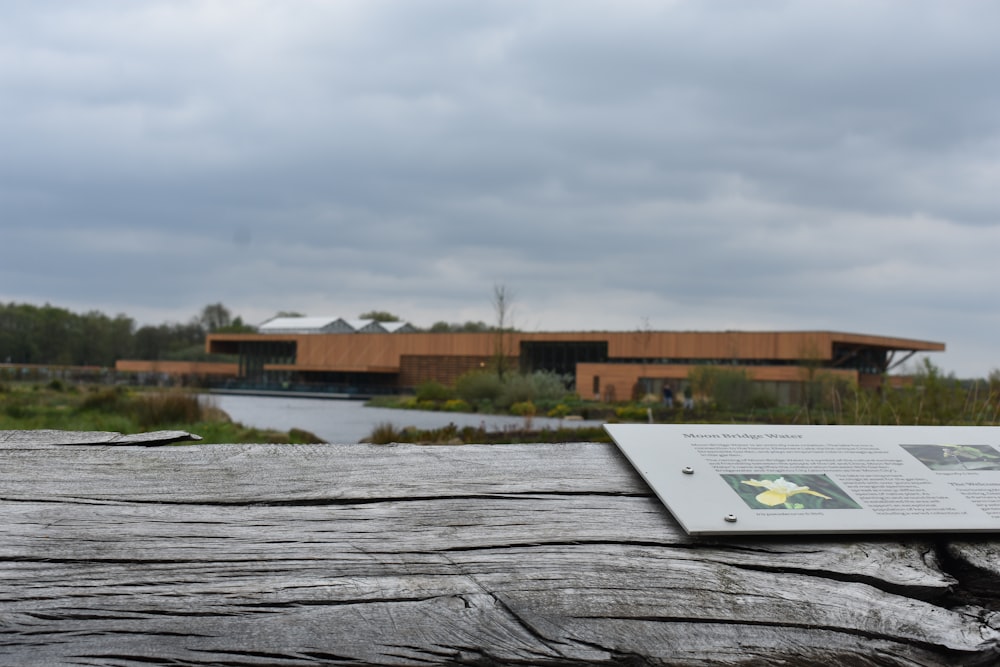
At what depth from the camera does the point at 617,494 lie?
2.48 meters

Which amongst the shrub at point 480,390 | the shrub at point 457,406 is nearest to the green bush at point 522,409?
the shrub at point 457,406

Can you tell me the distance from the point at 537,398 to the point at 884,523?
1249 inches

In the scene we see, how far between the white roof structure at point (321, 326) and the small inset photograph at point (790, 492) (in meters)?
55.9

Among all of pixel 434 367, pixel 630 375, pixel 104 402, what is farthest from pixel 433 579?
pixel 434 367

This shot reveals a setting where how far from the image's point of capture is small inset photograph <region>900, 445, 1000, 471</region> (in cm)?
275

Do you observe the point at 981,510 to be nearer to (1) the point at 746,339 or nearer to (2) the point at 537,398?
(2) the point at 537,398

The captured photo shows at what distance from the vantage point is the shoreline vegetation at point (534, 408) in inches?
441

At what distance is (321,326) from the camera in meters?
59.4

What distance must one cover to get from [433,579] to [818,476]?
1.36 m

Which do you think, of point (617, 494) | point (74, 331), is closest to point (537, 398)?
point (617, 494)

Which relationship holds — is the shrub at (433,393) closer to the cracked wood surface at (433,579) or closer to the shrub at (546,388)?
the shrub at (546,388)

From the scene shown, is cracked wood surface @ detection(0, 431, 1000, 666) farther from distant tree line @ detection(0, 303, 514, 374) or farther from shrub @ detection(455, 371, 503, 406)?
distant tree line @ detection(0, 303, 514, 374)

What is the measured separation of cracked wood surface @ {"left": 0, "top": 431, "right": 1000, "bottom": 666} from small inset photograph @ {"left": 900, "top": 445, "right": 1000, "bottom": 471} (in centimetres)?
43

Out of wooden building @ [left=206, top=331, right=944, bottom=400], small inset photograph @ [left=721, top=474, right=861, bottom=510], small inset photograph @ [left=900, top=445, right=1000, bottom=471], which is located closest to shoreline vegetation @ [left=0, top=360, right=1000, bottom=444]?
wooden building @ [left=206, top=331, right=944, bottom=400]
